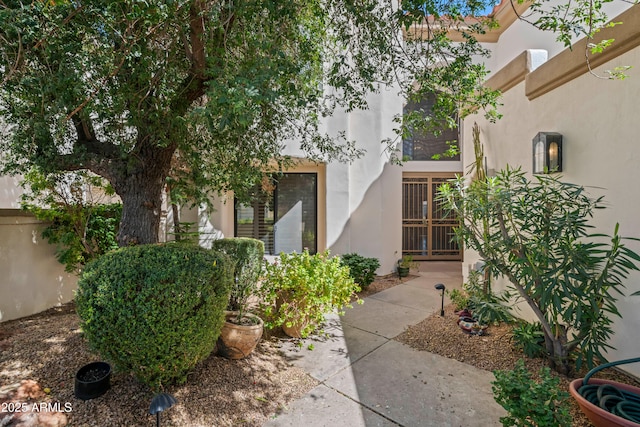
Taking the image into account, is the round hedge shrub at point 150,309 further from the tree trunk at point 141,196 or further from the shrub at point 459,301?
the shrub at point 459,301

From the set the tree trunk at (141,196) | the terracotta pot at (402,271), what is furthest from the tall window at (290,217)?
the tree trunk at (141,196)

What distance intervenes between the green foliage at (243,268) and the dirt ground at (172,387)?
70 cm

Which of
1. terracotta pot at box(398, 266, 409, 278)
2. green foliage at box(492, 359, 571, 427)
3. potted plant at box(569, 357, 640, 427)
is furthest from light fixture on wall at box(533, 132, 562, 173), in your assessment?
terracotta pot at box(398, 266, 409, 278)

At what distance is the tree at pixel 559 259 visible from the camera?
305 centimetres

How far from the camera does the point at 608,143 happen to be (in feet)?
11.5

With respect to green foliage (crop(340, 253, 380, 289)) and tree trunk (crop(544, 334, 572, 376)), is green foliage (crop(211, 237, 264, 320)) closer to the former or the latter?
green foliage (crop(340, 253, 380, 289))

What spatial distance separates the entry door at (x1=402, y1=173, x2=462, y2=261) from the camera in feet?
34.3

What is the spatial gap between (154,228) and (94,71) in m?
1.85

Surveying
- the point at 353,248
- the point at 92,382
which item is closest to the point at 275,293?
the point at 92,382

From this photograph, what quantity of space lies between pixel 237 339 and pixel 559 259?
12.4ft

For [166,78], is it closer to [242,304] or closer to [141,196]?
[141,196]

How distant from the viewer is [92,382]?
2.77 meters

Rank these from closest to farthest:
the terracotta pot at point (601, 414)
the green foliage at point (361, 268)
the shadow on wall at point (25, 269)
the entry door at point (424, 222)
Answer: the terracotta pot at point (601, 414)
the shadow on wall at point (25, 269)
the green foliage at point (361, 268)
the entry door at point (424, 222)

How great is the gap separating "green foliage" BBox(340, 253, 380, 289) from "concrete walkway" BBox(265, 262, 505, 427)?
1731 millimetres
